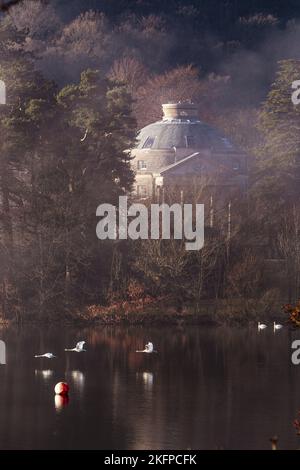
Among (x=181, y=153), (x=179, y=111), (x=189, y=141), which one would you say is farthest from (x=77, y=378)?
(x=179, y=111)

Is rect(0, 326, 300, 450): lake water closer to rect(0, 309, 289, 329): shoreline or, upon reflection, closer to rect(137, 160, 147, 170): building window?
rect(0, 309, 289, 329): shoreline

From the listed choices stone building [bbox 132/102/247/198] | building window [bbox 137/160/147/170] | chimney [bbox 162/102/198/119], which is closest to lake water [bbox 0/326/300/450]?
stone building [bbox 132/102/247/198]

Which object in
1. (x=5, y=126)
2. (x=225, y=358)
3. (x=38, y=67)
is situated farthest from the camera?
(x=38, y=67)

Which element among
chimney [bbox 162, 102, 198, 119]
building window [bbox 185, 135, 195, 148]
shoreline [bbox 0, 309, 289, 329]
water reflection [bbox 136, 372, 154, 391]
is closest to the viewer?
water reflection [bbox 136, 372, 154, 391]

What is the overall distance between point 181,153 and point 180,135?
2863 mm

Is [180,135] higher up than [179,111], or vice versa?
[179,111]

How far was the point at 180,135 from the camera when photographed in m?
100

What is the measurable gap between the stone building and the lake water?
33.2 m

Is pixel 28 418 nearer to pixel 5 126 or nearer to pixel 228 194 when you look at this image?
pixel 5 126

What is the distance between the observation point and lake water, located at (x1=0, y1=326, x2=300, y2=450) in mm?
35594

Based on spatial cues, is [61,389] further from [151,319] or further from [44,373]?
[151,319]

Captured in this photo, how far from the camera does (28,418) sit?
123ft
